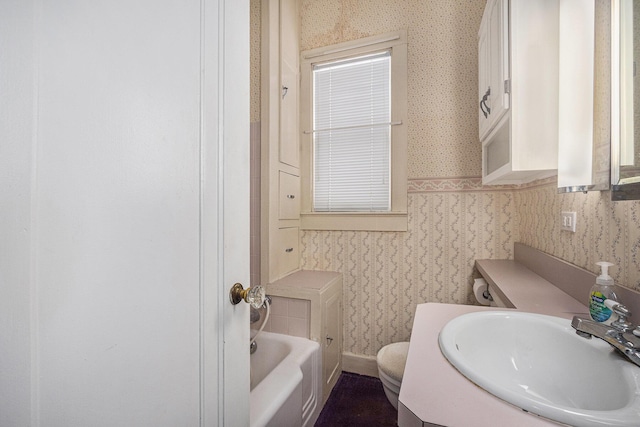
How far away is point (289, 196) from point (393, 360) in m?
1.25

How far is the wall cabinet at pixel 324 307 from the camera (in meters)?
1.70

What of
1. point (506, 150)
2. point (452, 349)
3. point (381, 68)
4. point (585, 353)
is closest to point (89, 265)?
point (452, 349)

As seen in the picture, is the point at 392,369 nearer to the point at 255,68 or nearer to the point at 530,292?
the point at 530,292

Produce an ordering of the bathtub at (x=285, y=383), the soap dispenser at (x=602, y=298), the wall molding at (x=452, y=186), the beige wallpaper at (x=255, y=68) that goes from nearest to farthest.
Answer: the soap dispenser at (x=602, y=298)
the bathtub at (x=285, y=383)
the wall molding at (x=452, y=186)
the beige wallpaper at (x=255, y=68)

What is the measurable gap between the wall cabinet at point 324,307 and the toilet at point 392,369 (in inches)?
15.9

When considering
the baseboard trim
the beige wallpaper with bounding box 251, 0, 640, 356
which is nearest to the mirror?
the beige wallpaper with bounding box 251, 0, 640, 356

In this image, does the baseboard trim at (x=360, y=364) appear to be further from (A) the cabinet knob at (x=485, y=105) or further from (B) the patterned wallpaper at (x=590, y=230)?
(A) the cabinet knob at (x=485, y=105)

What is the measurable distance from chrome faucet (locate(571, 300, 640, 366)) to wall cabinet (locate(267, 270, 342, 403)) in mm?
1220

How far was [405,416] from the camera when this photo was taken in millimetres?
517

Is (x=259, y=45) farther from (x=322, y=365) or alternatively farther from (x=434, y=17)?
(x=322, y=365)

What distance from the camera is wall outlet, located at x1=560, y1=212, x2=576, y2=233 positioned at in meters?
1.16

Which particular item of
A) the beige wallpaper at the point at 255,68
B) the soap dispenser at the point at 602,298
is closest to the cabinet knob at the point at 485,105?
the soap dispenser at the point at 602,298

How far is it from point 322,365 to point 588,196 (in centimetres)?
152

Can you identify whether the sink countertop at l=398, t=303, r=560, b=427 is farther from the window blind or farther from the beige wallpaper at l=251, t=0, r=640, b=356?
the window blind
